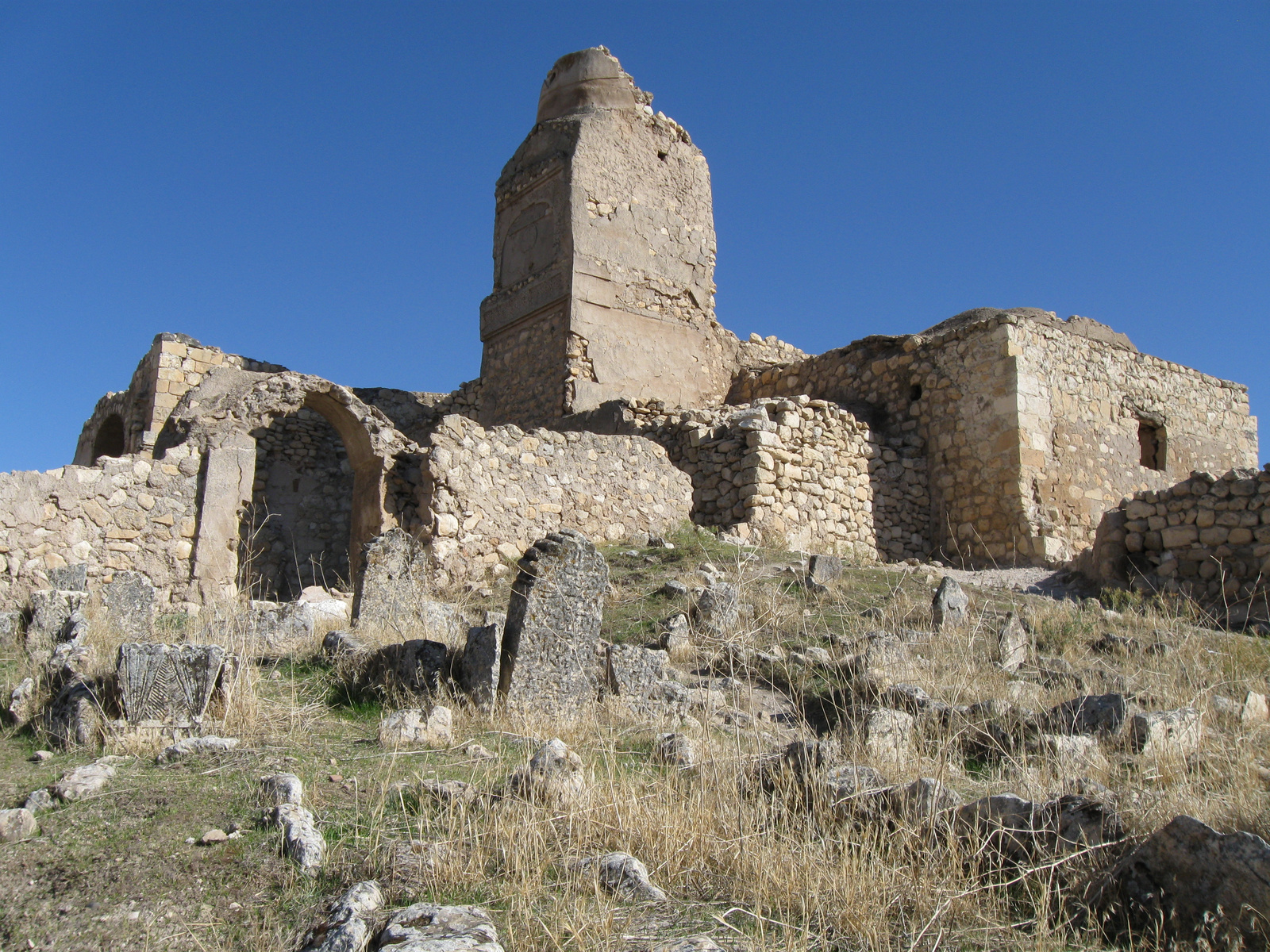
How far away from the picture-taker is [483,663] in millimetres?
5410

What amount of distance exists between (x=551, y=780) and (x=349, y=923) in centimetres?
110

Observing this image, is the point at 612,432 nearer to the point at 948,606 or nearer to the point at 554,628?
Answer: the point at 948,606

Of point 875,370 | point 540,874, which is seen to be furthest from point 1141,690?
point 875,370

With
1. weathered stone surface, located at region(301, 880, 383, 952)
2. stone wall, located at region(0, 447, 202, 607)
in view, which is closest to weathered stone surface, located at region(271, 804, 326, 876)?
weathered stone surface, located at region(301, 880, 383, 952)

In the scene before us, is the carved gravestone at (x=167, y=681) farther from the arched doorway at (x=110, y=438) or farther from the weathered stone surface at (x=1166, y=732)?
the arched doorway at (x=110, y=438)

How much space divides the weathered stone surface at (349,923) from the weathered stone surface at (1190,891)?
2.27 m

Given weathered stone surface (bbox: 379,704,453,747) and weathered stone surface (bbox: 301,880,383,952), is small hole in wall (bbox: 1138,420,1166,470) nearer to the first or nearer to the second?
weathered stone surface (bbox: 379,704,453,747)

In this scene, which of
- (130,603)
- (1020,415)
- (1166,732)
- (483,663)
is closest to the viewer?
(1166,732)

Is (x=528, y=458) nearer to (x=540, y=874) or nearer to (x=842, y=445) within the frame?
(x=842, y=445)

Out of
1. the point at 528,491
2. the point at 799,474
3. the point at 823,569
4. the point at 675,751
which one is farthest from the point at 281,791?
the point at 799,474

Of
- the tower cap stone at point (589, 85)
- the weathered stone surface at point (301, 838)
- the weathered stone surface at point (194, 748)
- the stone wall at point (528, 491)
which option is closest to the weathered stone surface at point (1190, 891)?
the weathered stone surface at point (301, 838)

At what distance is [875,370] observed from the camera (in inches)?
542

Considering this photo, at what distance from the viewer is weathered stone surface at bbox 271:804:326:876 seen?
10.4ft

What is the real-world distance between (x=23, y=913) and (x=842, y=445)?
10.7m
